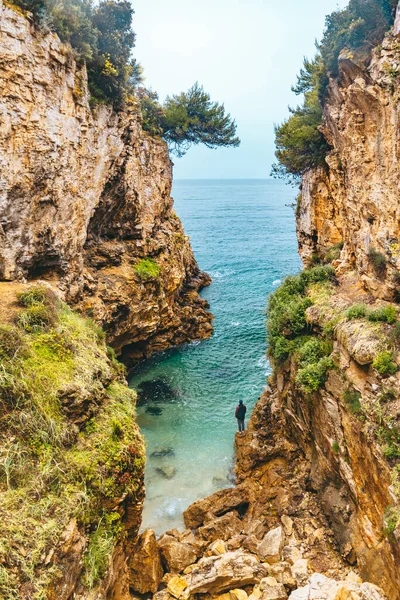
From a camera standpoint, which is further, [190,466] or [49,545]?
[190,466]

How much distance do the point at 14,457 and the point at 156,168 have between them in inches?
892

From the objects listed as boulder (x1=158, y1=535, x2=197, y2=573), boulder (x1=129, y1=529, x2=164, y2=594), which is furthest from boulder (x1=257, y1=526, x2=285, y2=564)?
boulder (x1=129, y1=529, x2=164, y2=594)

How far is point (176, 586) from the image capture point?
10.4 meters

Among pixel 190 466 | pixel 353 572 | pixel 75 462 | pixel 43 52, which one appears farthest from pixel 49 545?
pixel 43 52

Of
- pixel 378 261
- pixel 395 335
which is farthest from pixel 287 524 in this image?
pixel 378 261

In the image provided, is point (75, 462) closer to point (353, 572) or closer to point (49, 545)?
point (49, 545)

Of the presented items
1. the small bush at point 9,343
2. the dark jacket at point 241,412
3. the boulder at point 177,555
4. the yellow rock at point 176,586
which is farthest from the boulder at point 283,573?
the small bush at point 9,343

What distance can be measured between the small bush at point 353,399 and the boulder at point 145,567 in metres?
7.16

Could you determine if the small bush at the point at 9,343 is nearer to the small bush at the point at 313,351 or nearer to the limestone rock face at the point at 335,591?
the limestone rock face at the point at 335,591

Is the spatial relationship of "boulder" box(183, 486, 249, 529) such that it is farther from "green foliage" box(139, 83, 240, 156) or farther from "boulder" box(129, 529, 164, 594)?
"green foliage" box(139, 83, 240, 156)

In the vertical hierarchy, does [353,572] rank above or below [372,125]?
below

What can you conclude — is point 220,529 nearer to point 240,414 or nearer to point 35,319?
point 240,414

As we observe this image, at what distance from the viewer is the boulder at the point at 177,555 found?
447 inches

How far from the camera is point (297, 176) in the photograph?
24641 mm
